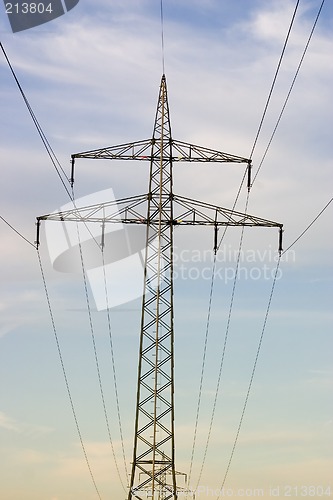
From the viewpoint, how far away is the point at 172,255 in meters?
51.6

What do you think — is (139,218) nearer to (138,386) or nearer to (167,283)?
(167,283)

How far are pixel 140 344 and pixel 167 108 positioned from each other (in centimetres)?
1339

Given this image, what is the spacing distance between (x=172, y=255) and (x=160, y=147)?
6264 mm

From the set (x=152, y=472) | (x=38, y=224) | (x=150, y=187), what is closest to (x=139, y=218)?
(x=150, y=187)

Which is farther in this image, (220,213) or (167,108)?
(167,108)

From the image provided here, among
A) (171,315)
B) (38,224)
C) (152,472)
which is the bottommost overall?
(152,472)

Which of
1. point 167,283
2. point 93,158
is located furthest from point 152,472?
point 93,158

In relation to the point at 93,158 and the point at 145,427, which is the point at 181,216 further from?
the point at 145,427

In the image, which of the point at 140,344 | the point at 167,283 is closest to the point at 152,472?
the point at 140,344

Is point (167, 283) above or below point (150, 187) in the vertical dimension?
below

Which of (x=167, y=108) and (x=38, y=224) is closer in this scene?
(x=38, y=224)

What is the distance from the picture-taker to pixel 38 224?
5009 centimetres

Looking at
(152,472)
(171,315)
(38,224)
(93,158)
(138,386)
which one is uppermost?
(93,158)

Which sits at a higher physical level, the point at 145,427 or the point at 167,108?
the point at 167,108
